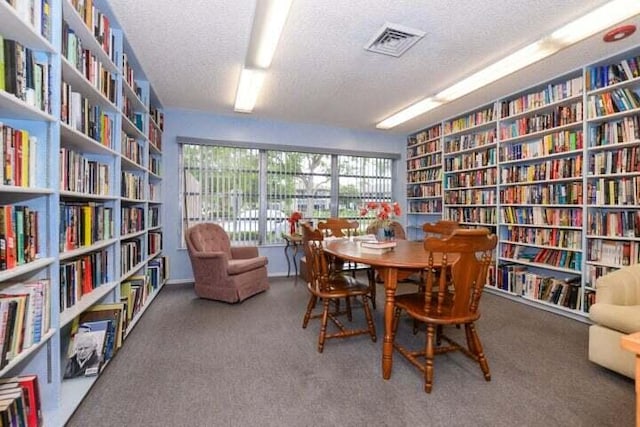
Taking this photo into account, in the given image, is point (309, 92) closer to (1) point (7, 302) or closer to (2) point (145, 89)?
(2) point (145, 89)

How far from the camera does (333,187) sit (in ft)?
17.6

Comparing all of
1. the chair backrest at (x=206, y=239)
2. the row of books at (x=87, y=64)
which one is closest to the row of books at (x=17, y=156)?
the row of books at (x=87, y=64)

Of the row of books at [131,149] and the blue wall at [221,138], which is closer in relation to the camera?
the row of books at [131,149]

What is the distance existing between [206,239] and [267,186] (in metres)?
1.46

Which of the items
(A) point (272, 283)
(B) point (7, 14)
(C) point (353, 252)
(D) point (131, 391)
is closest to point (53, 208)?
(B) point (7, 14)

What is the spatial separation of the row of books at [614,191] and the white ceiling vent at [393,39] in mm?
2274

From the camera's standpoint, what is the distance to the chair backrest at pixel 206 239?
11.9 ft

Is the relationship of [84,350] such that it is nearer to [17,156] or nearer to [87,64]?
[17,156]

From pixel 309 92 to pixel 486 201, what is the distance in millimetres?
2794

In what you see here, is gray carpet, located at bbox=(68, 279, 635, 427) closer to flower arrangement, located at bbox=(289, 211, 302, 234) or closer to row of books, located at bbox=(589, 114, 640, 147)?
row of books, located at bbox=(589, 114, 640, 147)

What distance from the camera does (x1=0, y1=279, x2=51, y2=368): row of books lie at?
3.93ft

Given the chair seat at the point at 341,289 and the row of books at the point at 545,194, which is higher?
the row of books at the point at 545,194

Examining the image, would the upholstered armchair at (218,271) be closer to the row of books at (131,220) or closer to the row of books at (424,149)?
the row of books at (131,220)

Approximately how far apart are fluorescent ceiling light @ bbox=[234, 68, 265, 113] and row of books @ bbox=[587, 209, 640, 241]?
3637 mm
